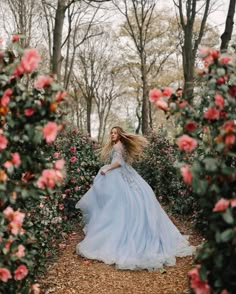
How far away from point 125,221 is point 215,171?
3.42 metres

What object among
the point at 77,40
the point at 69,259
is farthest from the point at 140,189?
the point at 77,40

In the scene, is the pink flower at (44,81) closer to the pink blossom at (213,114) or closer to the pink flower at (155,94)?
the pink flower at (155,94)

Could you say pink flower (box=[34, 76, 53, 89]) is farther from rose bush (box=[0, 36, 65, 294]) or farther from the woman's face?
the woman's face

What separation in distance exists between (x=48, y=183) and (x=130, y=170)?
3814mm

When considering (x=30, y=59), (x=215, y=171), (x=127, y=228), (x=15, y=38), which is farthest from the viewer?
(x=127, y=228)

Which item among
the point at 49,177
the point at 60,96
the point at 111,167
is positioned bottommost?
the point at 111,167

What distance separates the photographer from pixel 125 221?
225 inches

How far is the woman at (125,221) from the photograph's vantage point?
17.4 feet

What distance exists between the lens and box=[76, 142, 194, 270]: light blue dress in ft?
17.3

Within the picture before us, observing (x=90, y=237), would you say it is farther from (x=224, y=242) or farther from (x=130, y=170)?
(x=224, y=242)

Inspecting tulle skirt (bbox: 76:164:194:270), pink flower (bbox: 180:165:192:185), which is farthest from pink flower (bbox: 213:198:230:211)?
tulle skirt (bbox: 76:164:194:270)

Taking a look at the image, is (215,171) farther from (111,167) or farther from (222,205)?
(111,167)

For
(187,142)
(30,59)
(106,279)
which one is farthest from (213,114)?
(106,279)

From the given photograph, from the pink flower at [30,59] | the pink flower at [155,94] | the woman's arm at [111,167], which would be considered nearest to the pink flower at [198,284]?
the pink flower at [155,94]
